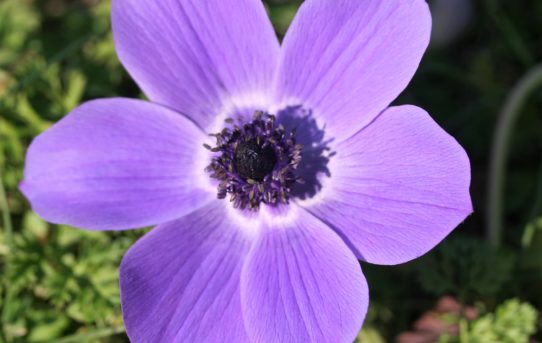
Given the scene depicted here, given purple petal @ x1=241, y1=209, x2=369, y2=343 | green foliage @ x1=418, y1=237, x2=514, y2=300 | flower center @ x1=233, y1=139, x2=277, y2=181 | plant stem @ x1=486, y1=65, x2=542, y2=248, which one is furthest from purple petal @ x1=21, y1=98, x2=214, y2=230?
plant stem @ x1=486, y1=65, x2=542, y2=248

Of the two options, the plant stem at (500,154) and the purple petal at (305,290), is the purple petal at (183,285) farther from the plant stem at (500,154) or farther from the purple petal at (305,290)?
the plant stem at (500,154)

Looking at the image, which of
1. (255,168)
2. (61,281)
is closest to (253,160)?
(255,168)

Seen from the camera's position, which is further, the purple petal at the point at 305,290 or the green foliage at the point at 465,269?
the green foliage at the point at 465,269

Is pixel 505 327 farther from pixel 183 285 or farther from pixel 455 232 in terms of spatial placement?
pixel 183 285

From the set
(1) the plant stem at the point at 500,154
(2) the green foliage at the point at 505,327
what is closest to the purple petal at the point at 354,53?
(2) the green foliage at the point at 505,327

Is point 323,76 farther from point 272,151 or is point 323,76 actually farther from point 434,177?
point 434,177

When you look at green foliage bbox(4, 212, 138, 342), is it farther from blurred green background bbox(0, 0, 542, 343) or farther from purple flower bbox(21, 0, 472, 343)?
purple flower bbox(21, 0, 472, 343)

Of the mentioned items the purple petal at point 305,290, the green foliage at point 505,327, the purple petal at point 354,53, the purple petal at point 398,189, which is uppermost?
the purple petal at point 354,53

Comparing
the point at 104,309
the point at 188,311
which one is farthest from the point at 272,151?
the point at 104,309
